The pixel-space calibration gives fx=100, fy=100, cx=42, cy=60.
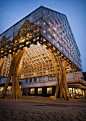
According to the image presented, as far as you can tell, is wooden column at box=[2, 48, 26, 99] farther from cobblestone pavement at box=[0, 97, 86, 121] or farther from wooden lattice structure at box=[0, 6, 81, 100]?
cobblestone pavement at box=[0, 97, 86, 121]

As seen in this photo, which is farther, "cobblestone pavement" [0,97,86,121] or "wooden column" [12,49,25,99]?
"wooden column" [12,49,25,99]

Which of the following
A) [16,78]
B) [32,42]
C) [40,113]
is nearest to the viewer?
[40,113]

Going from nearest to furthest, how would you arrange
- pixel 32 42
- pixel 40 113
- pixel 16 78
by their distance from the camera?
pixel 40 113
pixel 32 42
pixel 16 78

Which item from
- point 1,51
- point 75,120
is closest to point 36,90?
point 1,51

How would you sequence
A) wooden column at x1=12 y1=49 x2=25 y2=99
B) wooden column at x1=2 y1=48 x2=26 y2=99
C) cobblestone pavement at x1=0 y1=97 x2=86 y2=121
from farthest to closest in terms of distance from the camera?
wooden column at x1=2 y1=48 x2=26 y2=99 < wooden column at x1=12 y1=49 x2=25 y2=99 < cobblestone pavement at x1=0 y1=97 x2=86 y2=121

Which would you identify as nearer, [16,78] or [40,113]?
[40,113]

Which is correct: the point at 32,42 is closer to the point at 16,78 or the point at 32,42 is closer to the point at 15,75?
the point at 15,75

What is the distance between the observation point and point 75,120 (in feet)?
11.5

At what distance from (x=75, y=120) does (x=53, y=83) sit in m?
38.3

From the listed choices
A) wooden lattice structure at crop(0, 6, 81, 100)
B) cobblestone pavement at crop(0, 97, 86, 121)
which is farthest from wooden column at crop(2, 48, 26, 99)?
cobblestone pavement at crop(0, 97, 86, 121)

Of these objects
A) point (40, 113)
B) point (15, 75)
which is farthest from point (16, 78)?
point (40, 113)

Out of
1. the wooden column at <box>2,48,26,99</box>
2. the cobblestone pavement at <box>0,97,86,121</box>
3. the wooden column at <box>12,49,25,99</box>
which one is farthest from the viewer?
the wooden column at <box>2,48,26,99</box>

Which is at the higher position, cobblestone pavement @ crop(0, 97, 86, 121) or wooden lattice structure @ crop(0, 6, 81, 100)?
wooden lattice structure @ crop(0, 6, 81, 100)

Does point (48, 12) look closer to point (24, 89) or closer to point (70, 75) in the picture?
point (70, 75)
